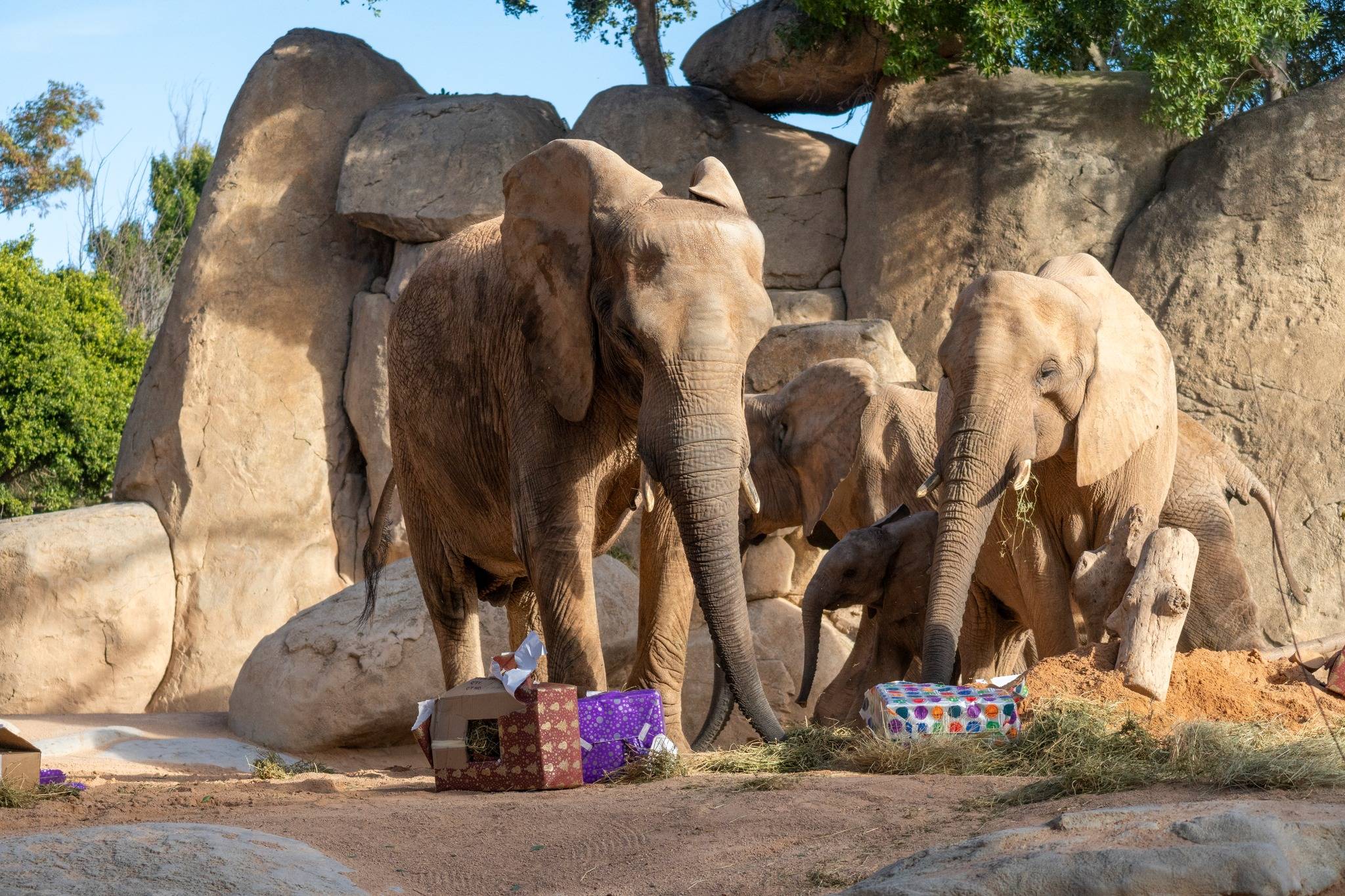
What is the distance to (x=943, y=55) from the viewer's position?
13.0 metres

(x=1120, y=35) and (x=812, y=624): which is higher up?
(x=1120, y=35)

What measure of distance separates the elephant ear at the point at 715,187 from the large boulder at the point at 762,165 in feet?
24.9

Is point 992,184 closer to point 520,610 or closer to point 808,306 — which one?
point 808,306

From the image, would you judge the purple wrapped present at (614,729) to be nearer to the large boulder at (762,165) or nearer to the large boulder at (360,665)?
the large boulder at (360,665)

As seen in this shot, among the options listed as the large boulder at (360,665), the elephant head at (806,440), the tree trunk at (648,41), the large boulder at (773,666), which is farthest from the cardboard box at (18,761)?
the tree trunk at (648,41)

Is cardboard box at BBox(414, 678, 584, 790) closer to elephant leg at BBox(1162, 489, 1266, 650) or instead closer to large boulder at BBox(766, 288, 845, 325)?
elephant leg at BBox(1162, 489, 1266, 650)

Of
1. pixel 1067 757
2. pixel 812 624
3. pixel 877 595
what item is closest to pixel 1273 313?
pixel 877 595

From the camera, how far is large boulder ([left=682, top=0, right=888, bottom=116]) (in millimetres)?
13320

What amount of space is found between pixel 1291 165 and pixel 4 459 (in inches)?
516

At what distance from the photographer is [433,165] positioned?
44.6 ft

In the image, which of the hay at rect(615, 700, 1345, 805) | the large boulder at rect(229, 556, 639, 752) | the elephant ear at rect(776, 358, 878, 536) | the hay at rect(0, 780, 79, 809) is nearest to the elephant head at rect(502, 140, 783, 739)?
the hay at rect(615, 700, 1345, 805)

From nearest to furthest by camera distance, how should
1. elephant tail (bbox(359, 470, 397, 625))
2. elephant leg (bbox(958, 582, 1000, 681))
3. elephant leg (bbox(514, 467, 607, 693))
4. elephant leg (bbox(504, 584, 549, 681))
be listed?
elephant leg (bbox(514, 467, 607, 693))
elephant leg (bbox(958, 582, 1000, 681))
elephant leg (bbox(504, 584, 549, 681))
elephant tail (bbox(359, 470, 397, 625))

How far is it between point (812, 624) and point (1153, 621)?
1.88m

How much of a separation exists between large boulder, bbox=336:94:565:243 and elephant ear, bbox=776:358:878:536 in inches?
208
